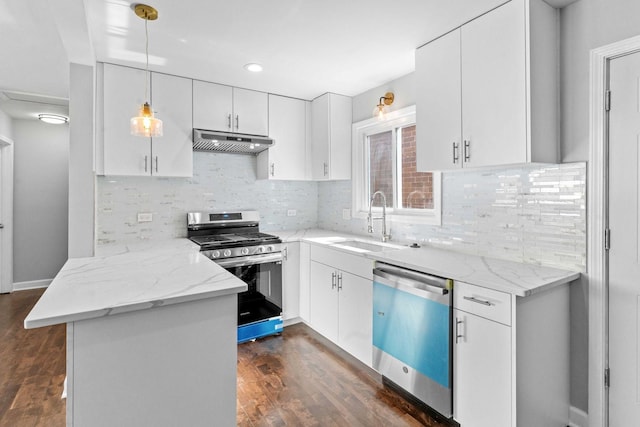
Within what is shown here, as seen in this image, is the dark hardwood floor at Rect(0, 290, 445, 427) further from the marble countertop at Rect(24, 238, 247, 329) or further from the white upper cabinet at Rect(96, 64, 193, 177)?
the white upper cabinet at Rect(96, 64, 193, 177)

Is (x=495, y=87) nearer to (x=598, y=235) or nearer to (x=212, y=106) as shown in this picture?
(x=598, y=235)

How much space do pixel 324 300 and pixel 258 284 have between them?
2.05 ft

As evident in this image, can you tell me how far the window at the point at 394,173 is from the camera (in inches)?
115

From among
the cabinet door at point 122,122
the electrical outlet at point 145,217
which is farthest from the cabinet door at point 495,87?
the electrical outlet at point 145,217

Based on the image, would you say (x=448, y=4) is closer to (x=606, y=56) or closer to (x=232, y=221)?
(x=606, y=56)

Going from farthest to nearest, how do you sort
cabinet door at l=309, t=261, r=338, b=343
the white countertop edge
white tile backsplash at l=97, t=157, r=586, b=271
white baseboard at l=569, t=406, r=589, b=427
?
1. cabinet door at l=309, t=261, r=338, b=343
2. white tile backsplash at l=97, t=157, r=586, b=271
3. white baseboard at l=569, t=406, r=589, b=427
4. the white countertop edge

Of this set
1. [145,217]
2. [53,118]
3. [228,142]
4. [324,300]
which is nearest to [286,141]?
[228,142]

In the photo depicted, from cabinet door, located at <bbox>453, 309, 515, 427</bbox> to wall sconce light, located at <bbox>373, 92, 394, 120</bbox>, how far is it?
195 centimetres

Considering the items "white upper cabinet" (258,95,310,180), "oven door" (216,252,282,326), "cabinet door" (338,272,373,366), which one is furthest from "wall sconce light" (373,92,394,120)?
"oven door" (216,252,282,326)

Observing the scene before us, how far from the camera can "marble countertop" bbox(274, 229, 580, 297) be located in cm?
168

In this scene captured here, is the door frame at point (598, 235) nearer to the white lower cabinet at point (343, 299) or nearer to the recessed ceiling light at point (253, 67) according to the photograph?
the white lower cabinet at point (343, 299)

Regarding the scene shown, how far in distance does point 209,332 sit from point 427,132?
186cm

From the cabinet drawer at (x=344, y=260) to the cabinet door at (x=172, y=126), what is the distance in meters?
1.38

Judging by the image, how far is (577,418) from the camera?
6.20 feet
